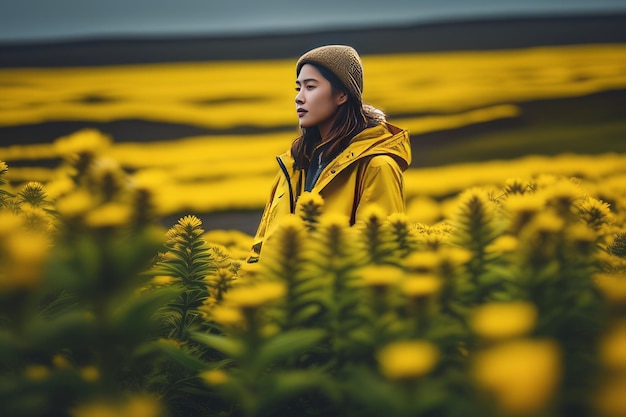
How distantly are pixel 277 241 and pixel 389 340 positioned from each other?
315 mm

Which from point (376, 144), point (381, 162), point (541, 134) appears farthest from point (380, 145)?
point (541, 134)

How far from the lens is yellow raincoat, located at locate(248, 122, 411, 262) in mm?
2914

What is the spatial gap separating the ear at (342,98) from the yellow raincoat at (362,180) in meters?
0.21

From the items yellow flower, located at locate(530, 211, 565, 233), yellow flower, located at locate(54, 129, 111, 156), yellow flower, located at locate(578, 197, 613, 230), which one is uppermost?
yellow flower, located at locate(54, 129, 111, 156)

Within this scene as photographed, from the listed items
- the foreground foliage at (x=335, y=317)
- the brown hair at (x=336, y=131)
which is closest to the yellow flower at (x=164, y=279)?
the foreground foliage at (x=335, y=317)

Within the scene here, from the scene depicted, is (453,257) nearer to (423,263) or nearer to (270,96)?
(423,263)

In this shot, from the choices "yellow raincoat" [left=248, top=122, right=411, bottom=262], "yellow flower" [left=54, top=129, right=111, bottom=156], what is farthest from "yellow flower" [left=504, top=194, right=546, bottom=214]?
"yellow raincoat" [left=248, top=122, right=411, bottom=262]

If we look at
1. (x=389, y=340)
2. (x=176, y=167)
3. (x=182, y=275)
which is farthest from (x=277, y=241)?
(x=176, y=167)

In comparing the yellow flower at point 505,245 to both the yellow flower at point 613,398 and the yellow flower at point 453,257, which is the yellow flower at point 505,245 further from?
the yellow flower at point 613,398

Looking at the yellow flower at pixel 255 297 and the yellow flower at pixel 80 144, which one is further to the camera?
the yellow flower at pixel 80 144

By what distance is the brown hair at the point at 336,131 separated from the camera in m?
3.19

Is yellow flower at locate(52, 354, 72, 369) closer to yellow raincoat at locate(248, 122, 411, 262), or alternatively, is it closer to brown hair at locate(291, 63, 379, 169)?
yellow raincoat at locate(248, 122, 411, 262)

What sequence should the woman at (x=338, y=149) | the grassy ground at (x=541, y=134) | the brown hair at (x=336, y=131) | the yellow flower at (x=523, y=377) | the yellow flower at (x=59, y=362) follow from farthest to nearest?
the grassy ground at (x=541, y=134) < the brown hair at (x=336, y=131) < the woman at (x=338, y=149) < the yellow flower at (x=59, y=362) < the yellow flower at (x=523, y=377)

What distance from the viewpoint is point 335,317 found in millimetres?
1275
